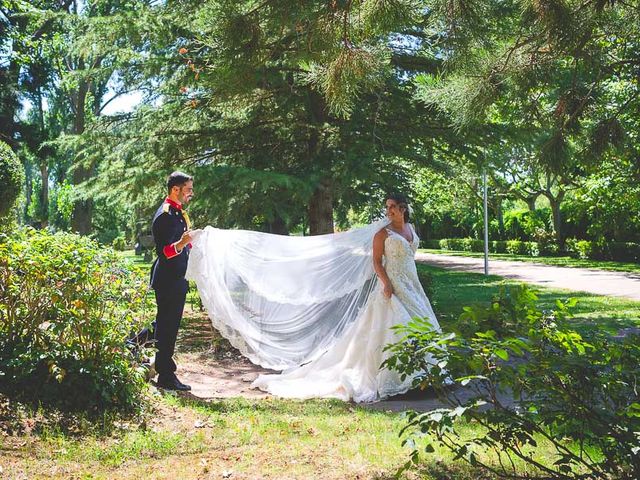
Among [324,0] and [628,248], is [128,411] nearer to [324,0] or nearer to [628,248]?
[324,0]

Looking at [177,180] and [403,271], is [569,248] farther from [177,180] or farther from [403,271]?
[177,180]

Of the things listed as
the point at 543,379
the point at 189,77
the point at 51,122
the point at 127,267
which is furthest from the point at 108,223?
the point at 543,379

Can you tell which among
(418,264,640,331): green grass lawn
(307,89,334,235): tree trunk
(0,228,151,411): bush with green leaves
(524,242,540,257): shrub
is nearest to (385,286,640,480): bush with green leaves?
(0,228,151,411): bush with green leaves

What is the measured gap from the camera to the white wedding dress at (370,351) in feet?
21.9

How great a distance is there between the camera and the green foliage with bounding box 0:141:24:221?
487 inches

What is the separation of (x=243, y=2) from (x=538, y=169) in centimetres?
339

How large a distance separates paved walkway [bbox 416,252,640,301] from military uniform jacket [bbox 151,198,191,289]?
40.3 ft

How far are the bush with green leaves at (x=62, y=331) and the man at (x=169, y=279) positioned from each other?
106cm

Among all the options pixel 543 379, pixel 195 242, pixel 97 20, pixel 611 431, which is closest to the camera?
pixel 611 431

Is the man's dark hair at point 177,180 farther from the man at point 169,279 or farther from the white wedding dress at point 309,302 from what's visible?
the white wedding dress at point 309,302

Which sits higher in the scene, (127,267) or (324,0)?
(324,0)

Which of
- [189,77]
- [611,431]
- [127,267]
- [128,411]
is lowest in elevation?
[128,411]

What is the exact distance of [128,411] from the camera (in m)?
5.22

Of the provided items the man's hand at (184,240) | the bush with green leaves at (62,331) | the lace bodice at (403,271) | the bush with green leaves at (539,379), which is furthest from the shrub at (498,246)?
the bush with green leaves at (539,379)
